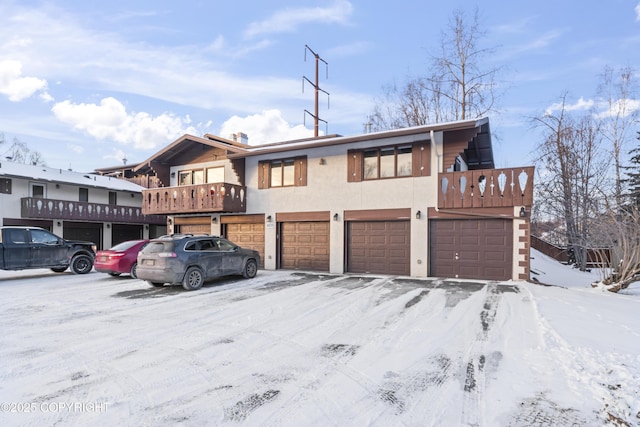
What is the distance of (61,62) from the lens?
41.0ft

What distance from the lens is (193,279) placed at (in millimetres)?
10227

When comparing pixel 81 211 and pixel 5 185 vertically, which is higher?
pixel 5 185

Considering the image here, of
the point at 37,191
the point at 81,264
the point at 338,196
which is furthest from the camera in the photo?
the point at 37,191

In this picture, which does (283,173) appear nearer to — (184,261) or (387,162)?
(387,162)

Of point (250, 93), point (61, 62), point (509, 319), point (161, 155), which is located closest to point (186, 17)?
point (61, 62)

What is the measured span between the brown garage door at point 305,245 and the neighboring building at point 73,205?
16477mm

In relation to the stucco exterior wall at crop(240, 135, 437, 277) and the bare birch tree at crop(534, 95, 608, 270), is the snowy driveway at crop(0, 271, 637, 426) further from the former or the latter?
the bare birch tree at crop(534, 95, 608, 270)

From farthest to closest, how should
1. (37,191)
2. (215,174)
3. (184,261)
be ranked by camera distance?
(37,191) < (215,174) < (184,261)

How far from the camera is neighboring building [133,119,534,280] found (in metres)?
12.0

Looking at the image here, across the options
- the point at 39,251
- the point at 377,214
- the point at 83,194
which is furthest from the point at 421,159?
the point at 83,194

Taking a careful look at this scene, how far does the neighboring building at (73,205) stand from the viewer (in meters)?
21.8

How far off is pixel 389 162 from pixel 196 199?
9058 millimetres

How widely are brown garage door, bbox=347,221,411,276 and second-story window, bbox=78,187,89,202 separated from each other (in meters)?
21.3

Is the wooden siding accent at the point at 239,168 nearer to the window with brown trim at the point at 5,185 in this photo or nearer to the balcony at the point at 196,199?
the balcony at the point at 196,199
